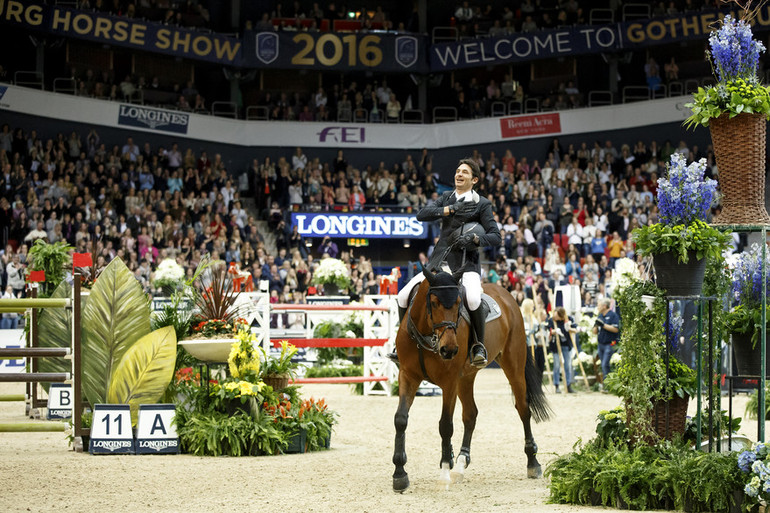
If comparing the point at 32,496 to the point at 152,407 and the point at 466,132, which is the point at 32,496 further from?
the point at 466,132

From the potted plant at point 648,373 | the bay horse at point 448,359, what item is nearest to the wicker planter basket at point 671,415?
the potted plant at point 648,373

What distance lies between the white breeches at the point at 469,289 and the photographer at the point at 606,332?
1073 centimetres

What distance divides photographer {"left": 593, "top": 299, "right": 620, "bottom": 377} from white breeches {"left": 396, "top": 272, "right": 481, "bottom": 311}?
35.2 feet

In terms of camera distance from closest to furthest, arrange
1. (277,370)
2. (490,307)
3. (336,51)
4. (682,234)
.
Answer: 1. (682,234)
2. (490,307)
3. (277,370)
4. (336,51)

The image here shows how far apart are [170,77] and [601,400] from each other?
2536 cm

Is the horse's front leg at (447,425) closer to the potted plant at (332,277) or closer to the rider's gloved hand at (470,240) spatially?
the rider's gloved hand at (470,240)

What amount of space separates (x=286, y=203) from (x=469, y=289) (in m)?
25.4

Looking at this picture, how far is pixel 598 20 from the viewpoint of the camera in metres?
39.5

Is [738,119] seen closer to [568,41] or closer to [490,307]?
[490,307]

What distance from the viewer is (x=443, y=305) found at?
9.12 m

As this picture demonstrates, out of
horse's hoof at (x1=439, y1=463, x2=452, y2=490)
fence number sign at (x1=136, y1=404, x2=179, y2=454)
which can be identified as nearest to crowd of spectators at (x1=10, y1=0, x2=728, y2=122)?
fence number sign at (x1=136, y1=404, x2=179, y2=454)

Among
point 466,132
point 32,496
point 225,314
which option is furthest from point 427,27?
point 32,496

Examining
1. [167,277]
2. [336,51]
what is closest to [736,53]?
[167,277]

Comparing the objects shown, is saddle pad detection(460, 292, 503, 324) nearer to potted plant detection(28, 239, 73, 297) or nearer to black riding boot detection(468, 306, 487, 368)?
black riding boot detection(468, 306, 487, 368)
